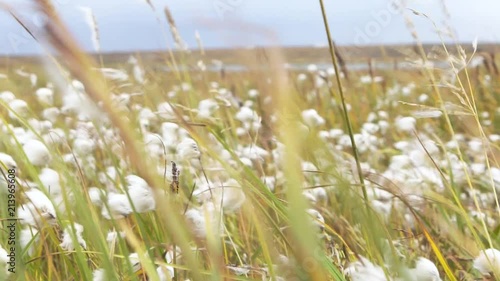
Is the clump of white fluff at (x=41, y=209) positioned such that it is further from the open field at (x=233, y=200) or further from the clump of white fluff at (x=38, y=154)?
the clump of white fluff at (x=38, y=154)

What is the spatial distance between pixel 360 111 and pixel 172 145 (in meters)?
2.32

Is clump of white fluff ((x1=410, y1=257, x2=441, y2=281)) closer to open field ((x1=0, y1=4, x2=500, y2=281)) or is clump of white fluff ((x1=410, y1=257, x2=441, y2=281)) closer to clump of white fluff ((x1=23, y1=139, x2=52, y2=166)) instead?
open field ((x1=0, y1=4, x2=500, y2=281))

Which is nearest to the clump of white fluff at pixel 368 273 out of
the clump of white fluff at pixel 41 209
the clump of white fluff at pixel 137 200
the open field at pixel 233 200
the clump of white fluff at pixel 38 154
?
the open field at pixel 233 200

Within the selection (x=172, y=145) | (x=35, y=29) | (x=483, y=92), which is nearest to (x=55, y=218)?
(x=35, y=29)

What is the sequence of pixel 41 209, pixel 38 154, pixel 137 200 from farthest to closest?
pixel 38 154, pixel 41 209, pixel 137 200

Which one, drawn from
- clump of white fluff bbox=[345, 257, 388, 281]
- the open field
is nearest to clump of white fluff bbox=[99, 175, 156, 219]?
the open field

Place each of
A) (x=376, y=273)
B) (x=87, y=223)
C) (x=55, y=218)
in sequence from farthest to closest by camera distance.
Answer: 1. (x=55, y=218)
2. (x=376, y=273)
3. (x=87, y=223)

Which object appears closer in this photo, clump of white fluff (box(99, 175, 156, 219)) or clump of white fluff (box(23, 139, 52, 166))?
clump of white fluff (box(99, 175, 156, 219))

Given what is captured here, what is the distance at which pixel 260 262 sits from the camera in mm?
1074

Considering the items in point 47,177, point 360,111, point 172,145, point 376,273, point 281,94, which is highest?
point 360,111

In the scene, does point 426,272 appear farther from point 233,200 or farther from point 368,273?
point 233,200

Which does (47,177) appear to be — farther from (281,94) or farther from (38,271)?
(281,94)

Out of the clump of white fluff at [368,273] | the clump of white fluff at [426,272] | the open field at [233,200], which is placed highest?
the open field at [233,200]

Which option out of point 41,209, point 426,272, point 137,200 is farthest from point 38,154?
point 426,272
